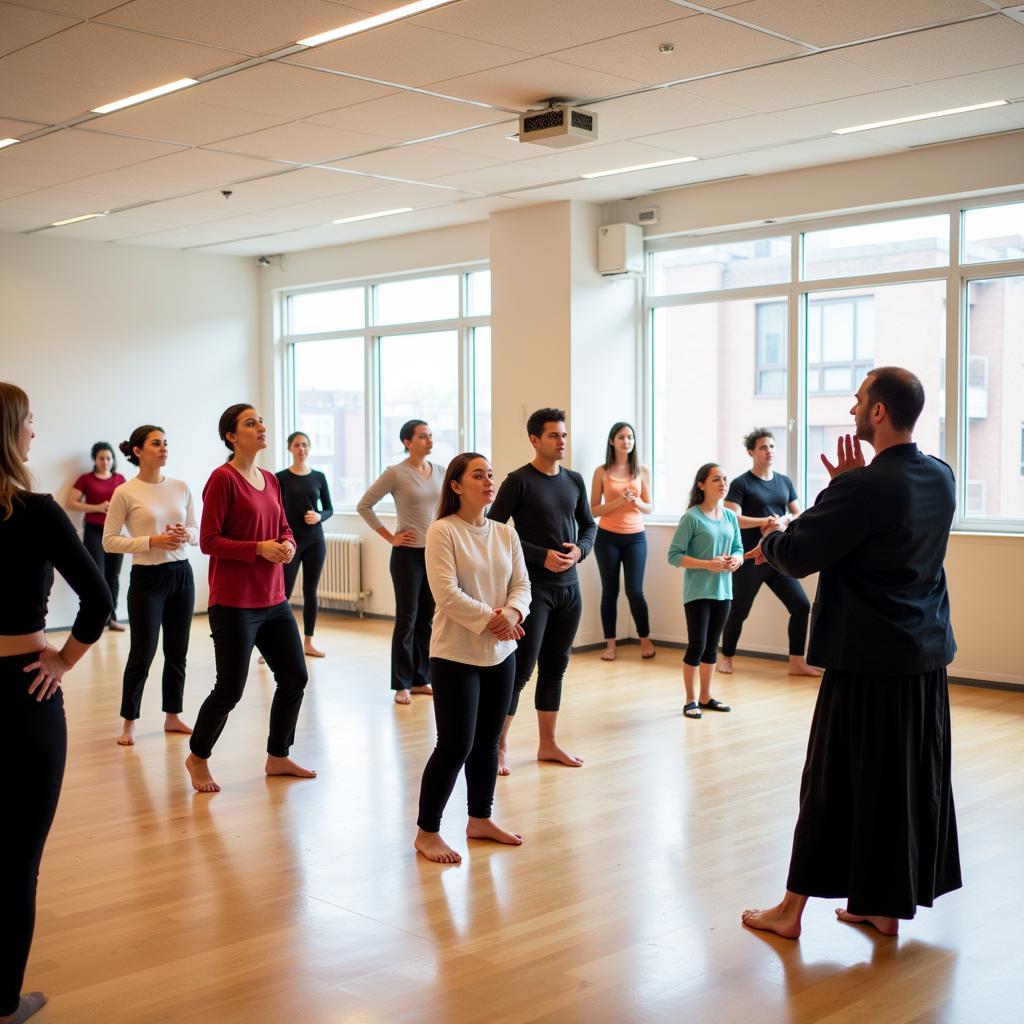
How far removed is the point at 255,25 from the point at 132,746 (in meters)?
3.54

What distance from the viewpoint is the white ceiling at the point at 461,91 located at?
5.08m

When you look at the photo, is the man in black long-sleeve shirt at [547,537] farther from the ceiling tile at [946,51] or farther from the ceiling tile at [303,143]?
the ceiling tile at [303,143]

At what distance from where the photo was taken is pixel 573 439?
912cm

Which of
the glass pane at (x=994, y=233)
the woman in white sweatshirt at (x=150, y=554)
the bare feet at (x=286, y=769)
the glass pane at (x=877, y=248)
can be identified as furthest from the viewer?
the glass pane at (x=877, y=248)

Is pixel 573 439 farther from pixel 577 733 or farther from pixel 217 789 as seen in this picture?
pixel 217 789

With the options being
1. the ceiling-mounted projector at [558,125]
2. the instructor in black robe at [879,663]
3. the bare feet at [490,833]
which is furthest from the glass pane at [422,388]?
the instructor in black robe at [879,663]

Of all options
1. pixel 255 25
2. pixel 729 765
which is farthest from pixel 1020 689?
pixel 255 25

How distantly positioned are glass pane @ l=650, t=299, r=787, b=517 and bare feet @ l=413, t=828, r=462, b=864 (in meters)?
5.09

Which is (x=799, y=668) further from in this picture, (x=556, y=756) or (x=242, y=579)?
(x=242, y=579)

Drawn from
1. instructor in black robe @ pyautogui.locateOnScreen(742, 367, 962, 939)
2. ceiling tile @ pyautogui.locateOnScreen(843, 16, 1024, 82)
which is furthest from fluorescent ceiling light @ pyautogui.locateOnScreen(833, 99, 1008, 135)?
instructor in black robe @ pyautogui.locateOnScreen(742, 367, 962, 939)

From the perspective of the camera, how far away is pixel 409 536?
7246mm

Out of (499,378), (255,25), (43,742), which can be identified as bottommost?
(43,742)

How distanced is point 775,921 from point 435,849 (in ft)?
4.20

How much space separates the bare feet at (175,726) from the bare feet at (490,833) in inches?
96.0
